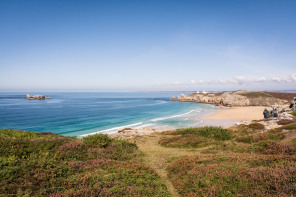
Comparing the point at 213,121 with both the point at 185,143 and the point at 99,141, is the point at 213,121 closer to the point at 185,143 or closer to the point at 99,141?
the point at 185,143

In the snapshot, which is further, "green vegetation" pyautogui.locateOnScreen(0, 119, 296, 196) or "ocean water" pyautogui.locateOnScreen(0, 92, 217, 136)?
"ocean water" pyautogui.locateOnScreen(0, 92, 217, 136)

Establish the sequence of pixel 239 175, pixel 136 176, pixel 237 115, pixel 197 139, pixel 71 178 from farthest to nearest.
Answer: pixel 237 115, pixel 197 139, pixel 136 176, pixel 239 175, pixel 71 178

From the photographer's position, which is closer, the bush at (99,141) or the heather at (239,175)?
the heather at (239,175)

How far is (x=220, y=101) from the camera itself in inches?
4306

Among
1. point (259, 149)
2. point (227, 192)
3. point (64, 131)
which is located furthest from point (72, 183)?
point (64, 131)

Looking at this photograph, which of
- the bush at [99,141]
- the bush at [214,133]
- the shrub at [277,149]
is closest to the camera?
the shrub at [277,149]

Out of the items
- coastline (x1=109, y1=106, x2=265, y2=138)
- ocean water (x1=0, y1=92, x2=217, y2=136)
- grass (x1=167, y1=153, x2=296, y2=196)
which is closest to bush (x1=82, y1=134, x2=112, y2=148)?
grass (x1=167, y1=153, x2=296, y2=196)

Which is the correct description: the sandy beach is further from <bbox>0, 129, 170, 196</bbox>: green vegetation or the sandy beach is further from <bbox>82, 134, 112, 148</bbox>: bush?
<bbox>0, 129, 170, 196</bbox>: green vegetation

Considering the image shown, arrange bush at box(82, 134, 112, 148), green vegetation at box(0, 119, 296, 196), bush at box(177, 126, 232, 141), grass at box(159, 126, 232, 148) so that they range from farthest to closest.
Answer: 1. bush at box(177, 126, 232, 141)
2. grass at box(159, 126, 232, 148)
3. bush at box(82, 134, 112, 148)
4. green vegetation at box(0, 119, 296, 196)

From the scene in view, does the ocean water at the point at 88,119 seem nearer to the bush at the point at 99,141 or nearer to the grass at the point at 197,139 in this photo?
the grass at the point at 197,139

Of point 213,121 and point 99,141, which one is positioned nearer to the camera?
point 99,141

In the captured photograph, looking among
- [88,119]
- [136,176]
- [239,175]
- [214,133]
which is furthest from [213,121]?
[136,176]

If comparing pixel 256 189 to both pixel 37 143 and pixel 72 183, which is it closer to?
pixel 72 183

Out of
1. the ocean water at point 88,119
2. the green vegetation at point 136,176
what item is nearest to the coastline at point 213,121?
the ocean water at point 88,119
